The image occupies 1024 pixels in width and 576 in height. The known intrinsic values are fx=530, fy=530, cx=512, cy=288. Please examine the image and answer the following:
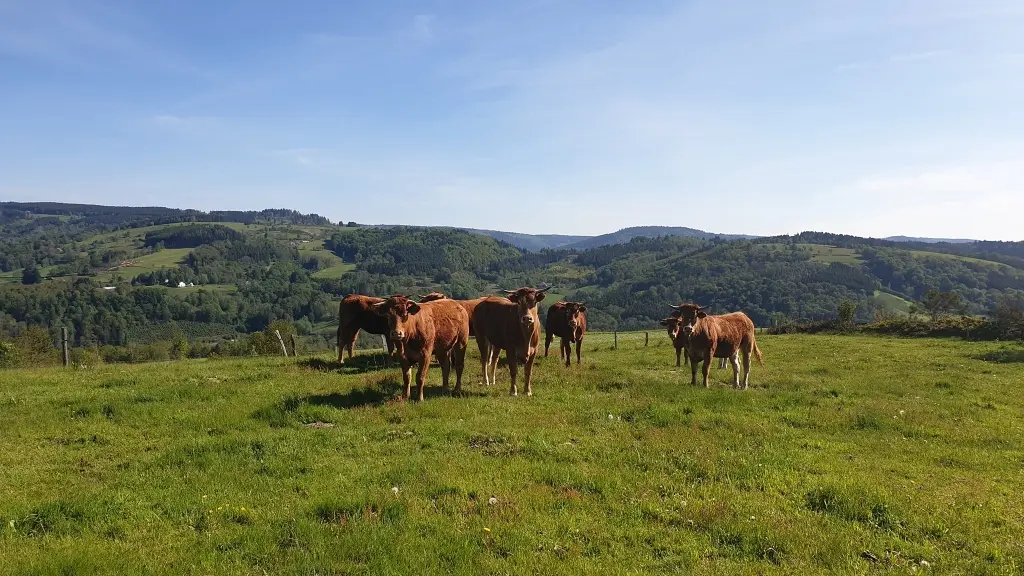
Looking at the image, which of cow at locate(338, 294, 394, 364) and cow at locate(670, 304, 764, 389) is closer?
cow at locate(670, 304, 764, 389)

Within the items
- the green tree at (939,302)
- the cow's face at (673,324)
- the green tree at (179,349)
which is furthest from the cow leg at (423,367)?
the green tree at (939,302)

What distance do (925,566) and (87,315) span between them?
567 ft

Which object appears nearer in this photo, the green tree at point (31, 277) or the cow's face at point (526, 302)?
the cow's face at point (526, 302)

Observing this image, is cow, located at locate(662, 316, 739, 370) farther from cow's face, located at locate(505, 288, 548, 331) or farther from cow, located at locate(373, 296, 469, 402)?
cow, located at locate(373, 296, 469, 402)

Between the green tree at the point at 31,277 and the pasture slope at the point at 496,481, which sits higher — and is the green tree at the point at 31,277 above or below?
below

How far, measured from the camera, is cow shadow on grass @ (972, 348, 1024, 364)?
25.1m

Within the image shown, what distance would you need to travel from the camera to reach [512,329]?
48.9ft

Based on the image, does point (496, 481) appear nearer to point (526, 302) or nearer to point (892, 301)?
point (526, 302)

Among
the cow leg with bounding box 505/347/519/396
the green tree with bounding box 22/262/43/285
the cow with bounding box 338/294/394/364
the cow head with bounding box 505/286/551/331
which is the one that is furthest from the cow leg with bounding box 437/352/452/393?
the green tree with bounding box 22/262/43/285

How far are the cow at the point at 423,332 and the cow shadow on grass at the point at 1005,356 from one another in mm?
26407

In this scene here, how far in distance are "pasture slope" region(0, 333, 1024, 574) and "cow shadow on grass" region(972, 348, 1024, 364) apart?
13087 millimetres

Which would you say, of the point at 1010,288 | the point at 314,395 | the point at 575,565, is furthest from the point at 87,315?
the point at 1010,288

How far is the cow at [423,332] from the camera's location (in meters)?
12.5

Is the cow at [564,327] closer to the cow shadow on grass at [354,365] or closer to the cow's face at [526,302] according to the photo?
the cow's face at [526,302]
